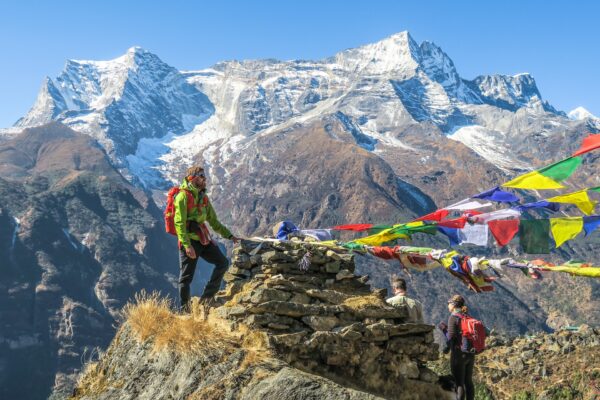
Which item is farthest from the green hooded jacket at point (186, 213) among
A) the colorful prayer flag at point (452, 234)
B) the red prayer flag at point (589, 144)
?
the red prayer flag at point (589, 144)

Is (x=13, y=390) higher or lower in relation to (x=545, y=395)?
lower

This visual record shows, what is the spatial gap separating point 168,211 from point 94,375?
10.9 feet

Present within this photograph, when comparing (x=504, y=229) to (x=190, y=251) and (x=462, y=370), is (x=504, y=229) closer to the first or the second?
(x=462, y=370)

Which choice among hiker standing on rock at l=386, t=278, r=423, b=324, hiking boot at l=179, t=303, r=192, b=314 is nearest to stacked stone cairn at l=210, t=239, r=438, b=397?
hiker standing on rock at l=386, t=278, r=423, b=324

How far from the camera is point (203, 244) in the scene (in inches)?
468

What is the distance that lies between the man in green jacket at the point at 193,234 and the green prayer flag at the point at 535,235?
18.4 feet

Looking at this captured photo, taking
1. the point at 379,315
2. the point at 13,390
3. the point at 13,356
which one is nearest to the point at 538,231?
the point at 379,315

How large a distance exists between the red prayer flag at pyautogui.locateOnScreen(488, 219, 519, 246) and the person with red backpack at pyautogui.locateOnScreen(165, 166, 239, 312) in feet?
17.1

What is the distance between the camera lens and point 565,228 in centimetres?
1184

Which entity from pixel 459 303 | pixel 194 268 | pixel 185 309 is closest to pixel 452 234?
pixel 459 303

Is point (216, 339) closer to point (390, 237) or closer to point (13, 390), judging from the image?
point (390, 237)

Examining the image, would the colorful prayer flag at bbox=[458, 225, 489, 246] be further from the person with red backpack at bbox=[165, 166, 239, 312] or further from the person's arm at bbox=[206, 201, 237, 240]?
the person with red backpack at bbox=[165, 166, 239, 312]

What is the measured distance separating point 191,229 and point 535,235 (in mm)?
6392

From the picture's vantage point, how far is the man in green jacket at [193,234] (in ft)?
37.4
